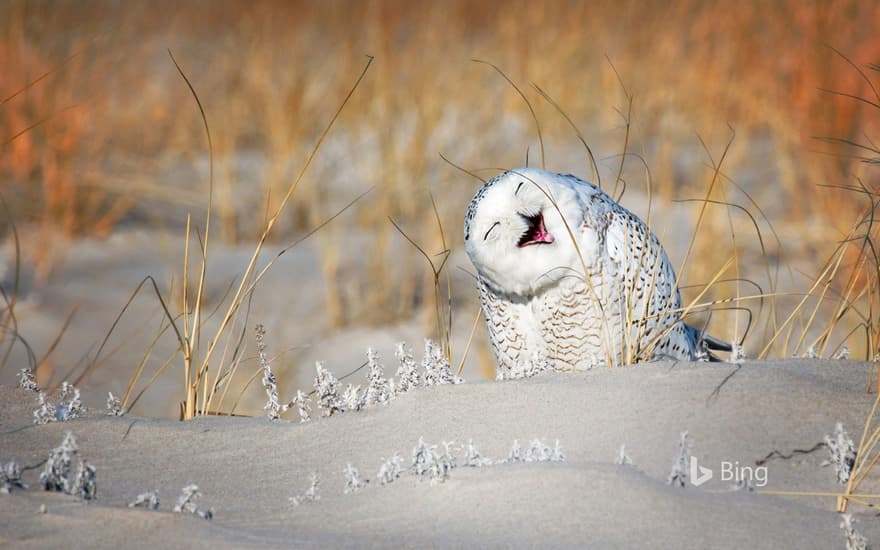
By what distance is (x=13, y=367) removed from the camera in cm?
458

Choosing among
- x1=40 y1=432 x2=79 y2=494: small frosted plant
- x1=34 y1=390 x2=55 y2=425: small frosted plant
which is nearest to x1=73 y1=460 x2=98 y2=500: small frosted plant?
x1=40 y1=432 x2=79 y2=494: small frosted plant

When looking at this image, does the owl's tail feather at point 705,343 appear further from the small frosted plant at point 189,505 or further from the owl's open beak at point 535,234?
the small frosted plant at point 189,505

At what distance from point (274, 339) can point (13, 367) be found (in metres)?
1.27

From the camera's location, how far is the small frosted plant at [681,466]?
1750 mm

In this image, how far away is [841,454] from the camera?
189 centimetres

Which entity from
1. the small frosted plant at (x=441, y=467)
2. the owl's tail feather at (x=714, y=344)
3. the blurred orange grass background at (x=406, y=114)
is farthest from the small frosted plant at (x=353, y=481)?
the blurred orange grass background at (x=406, y=114)

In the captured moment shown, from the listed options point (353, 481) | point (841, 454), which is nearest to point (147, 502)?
point (353, 481)

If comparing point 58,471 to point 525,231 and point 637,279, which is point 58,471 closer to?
point 525,231

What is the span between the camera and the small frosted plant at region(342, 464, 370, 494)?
179 cm

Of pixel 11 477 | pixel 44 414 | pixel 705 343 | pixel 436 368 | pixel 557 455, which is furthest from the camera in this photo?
pixel 705 343

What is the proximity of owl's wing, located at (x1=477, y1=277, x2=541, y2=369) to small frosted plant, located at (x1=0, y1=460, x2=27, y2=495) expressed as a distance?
3.56ft

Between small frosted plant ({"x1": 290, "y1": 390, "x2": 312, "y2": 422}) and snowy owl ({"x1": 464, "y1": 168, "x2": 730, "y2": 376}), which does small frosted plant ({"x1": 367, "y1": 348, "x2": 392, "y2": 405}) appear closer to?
small frosted plant ({"x1": 290, "y1": 390, "x2": 312, "y2": 422})

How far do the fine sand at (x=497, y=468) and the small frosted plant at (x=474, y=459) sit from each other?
0.05 metres

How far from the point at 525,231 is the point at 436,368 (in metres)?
0.38
